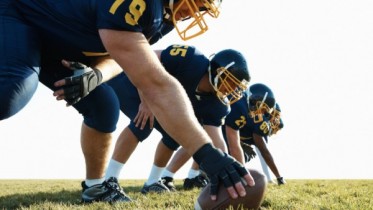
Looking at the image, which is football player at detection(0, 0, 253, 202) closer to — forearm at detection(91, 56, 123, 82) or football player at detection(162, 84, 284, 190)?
forearm at detection(91, 56, 123, 82)

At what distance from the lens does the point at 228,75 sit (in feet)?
16.7

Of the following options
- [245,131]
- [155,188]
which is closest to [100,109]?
[155,188]

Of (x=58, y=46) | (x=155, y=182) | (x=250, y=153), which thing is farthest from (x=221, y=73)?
(x=250, y=153)

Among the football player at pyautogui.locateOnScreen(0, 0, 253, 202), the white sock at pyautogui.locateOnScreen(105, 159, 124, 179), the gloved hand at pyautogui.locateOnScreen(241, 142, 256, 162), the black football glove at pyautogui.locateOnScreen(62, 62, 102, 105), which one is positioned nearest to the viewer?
the football player at pyautogui.locateOnScreen(0, 0, 253, 202)

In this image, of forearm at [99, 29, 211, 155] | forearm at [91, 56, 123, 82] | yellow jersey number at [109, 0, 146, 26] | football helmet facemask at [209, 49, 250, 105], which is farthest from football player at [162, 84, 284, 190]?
yellow jersey number at [109, 0, 146, 26]

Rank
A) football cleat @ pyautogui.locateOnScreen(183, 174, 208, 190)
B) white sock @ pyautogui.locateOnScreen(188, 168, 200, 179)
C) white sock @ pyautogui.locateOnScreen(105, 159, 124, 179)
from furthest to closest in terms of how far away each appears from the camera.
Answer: white sock @ pyautogui.locateOnScreen(188, 168, 200, 179)
football cleat @ pyautogui.locateOnScreen(183, 174, 208, 190)
white sock @ pyautogui.locateOnScreen(105, 159, 124, 179)

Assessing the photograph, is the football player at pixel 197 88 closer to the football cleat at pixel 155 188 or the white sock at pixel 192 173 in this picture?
the football cleat at pixel 155 188

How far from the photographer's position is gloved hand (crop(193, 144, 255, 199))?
84.6 inches

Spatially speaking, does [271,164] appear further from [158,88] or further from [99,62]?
[158,88]

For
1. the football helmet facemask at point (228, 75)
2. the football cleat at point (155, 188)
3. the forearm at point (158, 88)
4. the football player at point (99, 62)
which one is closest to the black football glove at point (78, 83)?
the football player at point (99, 62)

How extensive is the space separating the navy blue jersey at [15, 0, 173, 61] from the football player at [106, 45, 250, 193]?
6.05 feet

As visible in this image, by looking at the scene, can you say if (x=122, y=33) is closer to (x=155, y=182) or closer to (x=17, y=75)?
(x=17, y=75)

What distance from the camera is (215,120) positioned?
555 centimetres

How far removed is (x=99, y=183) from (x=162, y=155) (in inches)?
81.1
